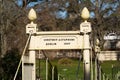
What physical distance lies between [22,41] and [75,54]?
23.6 metres

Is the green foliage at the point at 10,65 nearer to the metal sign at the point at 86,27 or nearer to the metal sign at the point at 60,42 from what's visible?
the metal sign at the point at 60,42

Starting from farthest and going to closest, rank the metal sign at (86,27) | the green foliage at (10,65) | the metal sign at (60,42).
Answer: the green foliage at (10,65) → the metal sign at (60,42) → the metal sign at (86,27)

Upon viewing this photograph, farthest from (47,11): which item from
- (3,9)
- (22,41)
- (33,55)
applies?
(33,55)

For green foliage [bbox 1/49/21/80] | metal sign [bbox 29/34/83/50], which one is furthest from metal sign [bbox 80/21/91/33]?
green foliage [bbox 1/49/21/80]

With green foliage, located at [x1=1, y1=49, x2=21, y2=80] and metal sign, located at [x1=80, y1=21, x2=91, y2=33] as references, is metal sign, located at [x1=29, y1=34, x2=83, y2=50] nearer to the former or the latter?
metal sign, located at [x1=80, y1=21, x2=91, y2=33]

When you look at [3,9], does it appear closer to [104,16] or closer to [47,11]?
[47,11]

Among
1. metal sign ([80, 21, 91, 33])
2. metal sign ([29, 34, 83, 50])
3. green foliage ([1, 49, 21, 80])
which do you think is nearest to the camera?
metal sign ([80, 21, 91, 33])

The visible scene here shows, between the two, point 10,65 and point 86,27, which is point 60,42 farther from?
point 10,65

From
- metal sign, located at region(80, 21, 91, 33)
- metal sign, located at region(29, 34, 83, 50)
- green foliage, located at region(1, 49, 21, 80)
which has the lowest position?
green foliage, located at region(1, 49, 21, 80)

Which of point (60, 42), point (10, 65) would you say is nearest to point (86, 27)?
point (60, 42)

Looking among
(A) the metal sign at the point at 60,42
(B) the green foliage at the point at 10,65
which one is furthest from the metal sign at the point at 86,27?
(B) the green foliage at the point at 10,65

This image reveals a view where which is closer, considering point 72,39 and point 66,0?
point 72,39

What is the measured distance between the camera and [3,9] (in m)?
25.4

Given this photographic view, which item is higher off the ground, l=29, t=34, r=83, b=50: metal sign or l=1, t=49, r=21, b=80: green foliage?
l=29, t=34, r=83, b=50: metal sign
